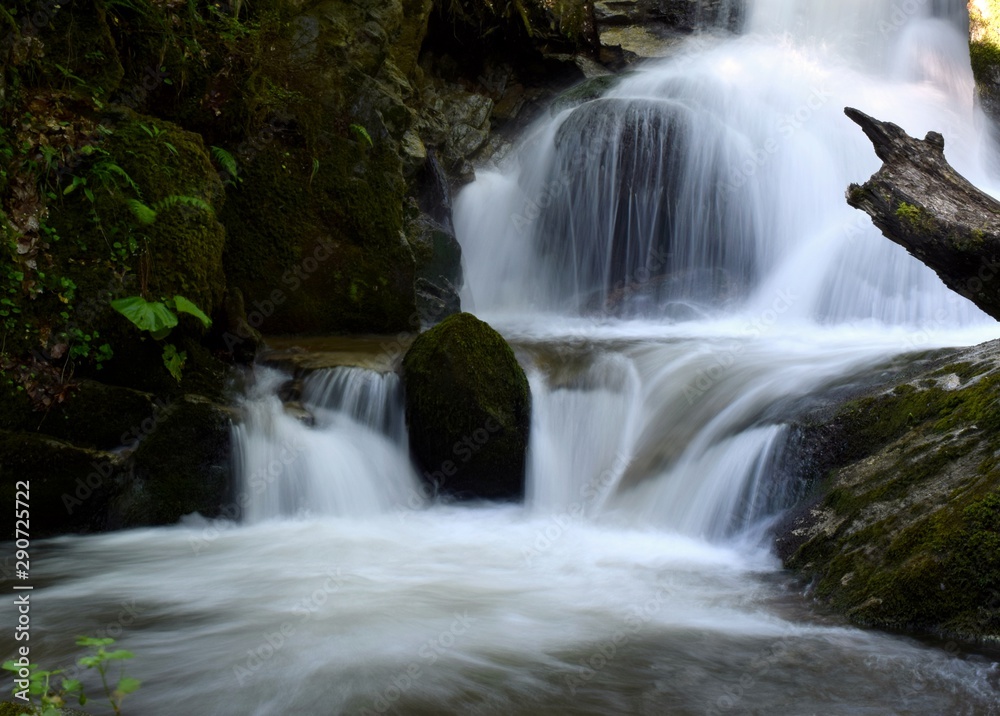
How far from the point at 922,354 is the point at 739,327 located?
11.8 feet

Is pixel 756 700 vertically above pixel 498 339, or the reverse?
pixel 498 339

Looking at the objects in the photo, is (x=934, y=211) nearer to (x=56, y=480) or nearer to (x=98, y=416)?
(x=98, y=416)

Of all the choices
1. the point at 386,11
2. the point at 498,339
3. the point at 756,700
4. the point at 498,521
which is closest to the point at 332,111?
the point at 386,11

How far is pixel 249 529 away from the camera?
612 centimetres

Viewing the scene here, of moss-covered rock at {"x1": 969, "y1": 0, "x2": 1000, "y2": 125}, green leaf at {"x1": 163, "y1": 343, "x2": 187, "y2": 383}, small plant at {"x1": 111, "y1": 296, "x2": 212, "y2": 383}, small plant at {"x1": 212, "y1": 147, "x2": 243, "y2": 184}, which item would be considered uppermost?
moss-covered rock at {"x1": 969, "y1": 0, "x2": 1000, "y2": 125}

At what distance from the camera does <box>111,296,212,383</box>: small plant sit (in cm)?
571

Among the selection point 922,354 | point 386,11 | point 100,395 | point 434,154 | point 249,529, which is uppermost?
point 386,11

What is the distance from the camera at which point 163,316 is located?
229 inches

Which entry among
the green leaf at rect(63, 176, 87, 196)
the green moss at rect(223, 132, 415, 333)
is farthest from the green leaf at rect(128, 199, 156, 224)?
the green moss at rect(223, 132, 415, 333)

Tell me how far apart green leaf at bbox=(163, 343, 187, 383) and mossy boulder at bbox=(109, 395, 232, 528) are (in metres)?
0.19

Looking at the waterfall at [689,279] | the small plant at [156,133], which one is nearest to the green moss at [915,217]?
the waterfall at [689,279]

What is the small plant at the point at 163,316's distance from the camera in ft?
18.7

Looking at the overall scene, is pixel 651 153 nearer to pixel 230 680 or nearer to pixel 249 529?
pixel 249 529

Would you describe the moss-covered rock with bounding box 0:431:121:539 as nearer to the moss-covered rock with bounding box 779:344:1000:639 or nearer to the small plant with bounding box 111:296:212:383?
the small plant with bounding box 111:296:212:383
